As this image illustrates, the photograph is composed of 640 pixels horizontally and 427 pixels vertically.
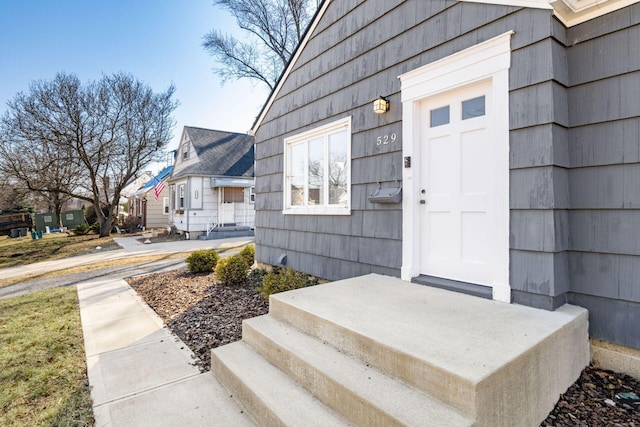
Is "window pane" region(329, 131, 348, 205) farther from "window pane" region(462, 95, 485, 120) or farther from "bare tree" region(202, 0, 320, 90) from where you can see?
"bare tree" region(202, 0, 320, 90)

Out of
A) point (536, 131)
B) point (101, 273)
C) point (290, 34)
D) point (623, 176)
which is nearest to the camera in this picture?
point (623, 176)

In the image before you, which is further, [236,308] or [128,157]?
[128,157]

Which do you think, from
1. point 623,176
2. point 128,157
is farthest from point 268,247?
point 128,157

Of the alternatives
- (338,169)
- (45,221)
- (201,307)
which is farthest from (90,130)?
(338,169)

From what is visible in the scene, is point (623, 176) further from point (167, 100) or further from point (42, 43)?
point (167, 100)

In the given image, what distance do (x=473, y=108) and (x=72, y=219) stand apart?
2460cm

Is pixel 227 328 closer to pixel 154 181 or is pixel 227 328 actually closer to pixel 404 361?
pixel 404 361

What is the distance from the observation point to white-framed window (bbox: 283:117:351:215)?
4.43m

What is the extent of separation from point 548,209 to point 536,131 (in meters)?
0.62

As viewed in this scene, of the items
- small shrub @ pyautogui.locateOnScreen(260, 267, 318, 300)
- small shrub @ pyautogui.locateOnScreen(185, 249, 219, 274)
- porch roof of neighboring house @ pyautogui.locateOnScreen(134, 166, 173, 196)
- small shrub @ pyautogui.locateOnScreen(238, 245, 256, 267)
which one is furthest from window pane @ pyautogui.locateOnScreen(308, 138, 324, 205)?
porch roof of neighboring house @ pyautogui.locateOnScreen(134, 166, 173, 196)

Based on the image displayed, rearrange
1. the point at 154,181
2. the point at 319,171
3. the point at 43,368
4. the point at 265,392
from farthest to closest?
the point at 154,181
the point at 319,171
the point at 43,368
the point at 265,392

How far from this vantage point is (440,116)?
332cm

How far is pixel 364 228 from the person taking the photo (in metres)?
4.06

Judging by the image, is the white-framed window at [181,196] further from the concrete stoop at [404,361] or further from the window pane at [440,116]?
the window pane at [440,116]
